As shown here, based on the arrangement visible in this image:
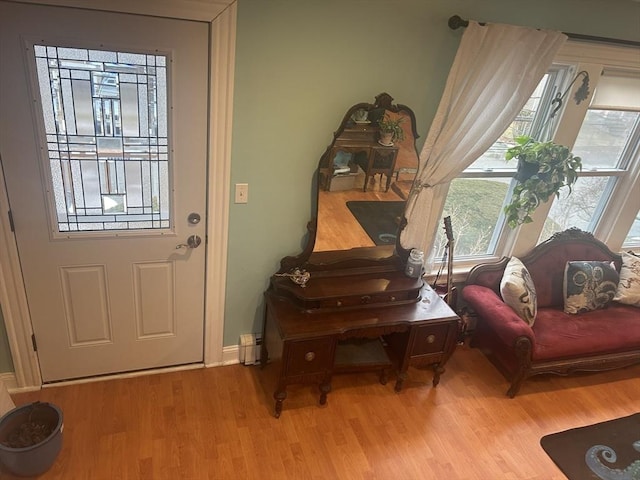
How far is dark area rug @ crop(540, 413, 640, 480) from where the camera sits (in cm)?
254

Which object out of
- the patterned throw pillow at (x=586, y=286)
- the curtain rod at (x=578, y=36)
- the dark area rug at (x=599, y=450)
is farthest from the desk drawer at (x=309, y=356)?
the patterned throw pillow at (x=586, y=286)

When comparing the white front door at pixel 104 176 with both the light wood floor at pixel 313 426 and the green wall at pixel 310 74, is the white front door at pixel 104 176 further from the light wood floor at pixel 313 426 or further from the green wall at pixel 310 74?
the light wood floor at pixel 313 426

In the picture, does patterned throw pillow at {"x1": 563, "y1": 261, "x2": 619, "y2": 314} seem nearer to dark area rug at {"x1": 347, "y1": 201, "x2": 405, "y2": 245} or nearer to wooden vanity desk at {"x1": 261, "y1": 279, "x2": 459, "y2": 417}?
wooden vanity desk at {"x1": 261, "y1": 279, "x2": 459, "y2": 417}

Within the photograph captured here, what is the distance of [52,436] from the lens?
2.12m

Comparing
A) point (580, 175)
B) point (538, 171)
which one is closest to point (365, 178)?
point (538, 171)

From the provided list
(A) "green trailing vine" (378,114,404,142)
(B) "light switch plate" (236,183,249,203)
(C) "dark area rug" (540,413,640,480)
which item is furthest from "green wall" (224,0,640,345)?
(C) "dark area rug" (540,413,640,480)

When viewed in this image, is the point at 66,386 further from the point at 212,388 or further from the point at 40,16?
the point at 40,16

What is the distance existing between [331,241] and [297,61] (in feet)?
3.28

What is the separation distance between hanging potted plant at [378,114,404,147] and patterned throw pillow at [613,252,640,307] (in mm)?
2106

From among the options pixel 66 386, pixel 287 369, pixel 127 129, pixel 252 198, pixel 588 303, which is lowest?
pixel 66 386

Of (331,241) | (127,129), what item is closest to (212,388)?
(331,241)

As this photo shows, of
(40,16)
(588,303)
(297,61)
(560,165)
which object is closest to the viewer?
(40,16)

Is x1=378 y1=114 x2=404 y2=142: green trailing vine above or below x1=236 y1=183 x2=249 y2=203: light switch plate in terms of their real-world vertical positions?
above

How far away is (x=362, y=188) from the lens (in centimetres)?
263
